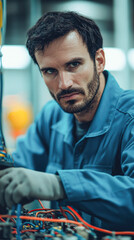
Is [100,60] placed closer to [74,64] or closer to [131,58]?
[74,64]

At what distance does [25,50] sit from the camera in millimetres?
4480

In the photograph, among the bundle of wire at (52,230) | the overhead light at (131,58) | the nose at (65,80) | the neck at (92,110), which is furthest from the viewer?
the overhead light at (131,58)

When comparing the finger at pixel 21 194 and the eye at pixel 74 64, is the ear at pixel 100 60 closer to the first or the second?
the eye at pixel 74 64

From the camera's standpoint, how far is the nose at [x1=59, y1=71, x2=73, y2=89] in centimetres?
120

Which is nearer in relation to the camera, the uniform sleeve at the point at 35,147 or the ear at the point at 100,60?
the ear at the point at 100,60

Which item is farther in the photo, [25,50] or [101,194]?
[25,50]

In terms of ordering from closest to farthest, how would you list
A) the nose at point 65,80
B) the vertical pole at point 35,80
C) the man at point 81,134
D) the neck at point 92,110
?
the man at point 81,134 → the nose at point 65,80 → the neck at point 92,110 → the vertical pole at point 35,80

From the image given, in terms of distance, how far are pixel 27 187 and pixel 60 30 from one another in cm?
75

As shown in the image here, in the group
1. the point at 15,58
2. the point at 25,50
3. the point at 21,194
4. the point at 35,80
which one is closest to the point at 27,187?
the point at 21,194

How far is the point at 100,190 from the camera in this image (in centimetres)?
83

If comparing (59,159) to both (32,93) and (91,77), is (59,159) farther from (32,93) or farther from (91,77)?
(32,93)

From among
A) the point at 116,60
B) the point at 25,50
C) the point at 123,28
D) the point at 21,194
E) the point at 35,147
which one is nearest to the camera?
the point at 21,194

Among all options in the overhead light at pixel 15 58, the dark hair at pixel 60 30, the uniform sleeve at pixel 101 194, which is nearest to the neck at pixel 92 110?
the dark hair at pixel 60 30

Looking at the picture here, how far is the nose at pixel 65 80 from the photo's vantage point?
1204 mm
